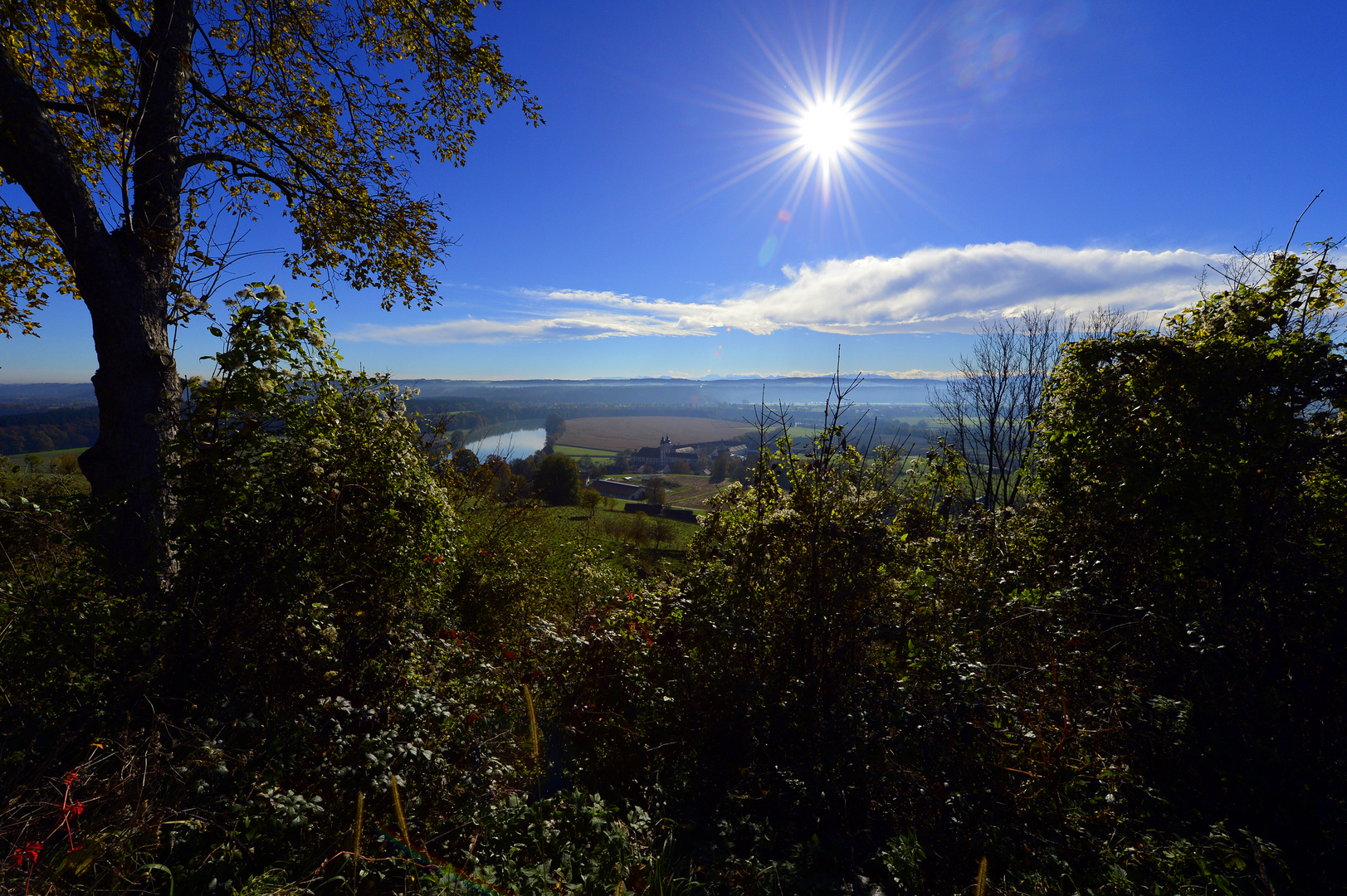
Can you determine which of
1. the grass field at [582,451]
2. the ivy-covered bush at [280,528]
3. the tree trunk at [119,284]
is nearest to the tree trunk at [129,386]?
the tree trunk at [119,284]

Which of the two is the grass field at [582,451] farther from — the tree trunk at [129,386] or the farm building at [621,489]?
the tree trunk at [129,386]

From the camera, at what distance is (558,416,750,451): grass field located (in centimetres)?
11712

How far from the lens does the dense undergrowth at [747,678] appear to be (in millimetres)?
2398

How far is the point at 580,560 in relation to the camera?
698cm

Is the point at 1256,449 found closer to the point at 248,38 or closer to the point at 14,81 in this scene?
the point at 14,81

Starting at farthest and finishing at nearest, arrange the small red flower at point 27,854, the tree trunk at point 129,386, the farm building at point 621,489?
the farm building at point 621,489, the tree trunk at point 129,386, the small red flower at point 27,854

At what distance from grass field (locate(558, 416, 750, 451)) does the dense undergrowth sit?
90.9 metres

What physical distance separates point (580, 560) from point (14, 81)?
21.8 feet

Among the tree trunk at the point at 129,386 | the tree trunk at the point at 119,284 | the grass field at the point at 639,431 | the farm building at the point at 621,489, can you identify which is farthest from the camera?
the grass field at the point at 639,431

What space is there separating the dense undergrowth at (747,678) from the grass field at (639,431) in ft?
298

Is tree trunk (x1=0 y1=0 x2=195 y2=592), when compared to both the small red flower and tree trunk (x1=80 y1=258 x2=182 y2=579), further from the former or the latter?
the small red flower

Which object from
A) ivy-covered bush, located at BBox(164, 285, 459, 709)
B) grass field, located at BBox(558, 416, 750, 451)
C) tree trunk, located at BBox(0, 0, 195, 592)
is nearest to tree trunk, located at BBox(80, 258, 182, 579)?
tree trunk, located at BBox(0, 0, 195, 592)

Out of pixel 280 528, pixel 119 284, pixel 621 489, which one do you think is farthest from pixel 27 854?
pixel 621 489

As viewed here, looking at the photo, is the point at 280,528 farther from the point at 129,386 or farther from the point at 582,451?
the point at 582,451
